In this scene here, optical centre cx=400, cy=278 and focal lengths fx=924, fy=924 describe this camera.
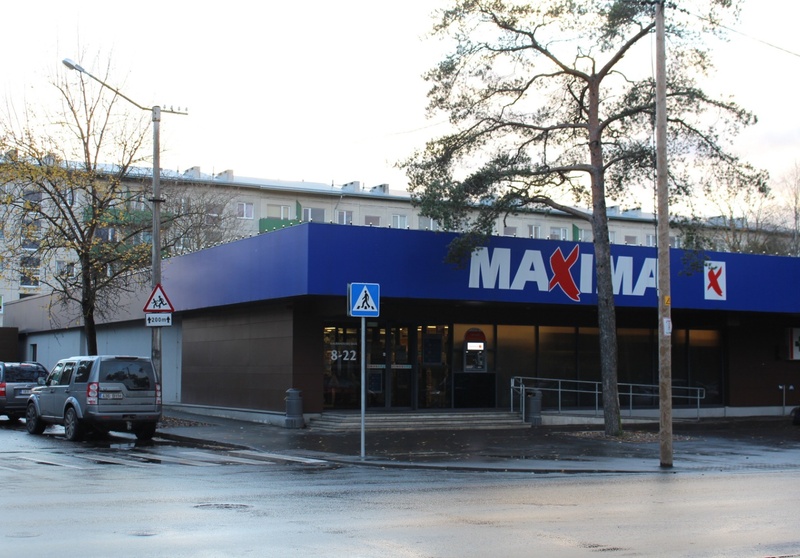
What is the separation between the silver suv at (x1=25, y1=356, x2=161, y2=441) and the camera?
20422 millimetres

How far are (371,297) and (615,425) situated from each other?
345 inches

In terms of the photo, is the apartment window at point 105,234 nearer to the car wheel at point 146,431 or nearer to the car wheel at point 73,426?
the car wheel at point 73,426

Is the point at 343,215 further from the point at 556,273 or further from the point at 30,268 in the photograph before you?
the point at 556,273

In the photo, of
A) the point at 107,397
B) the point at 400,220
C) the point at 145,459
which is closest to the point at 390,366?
the point at 107,397

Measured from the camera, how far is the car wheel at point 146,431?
21188 millimetres

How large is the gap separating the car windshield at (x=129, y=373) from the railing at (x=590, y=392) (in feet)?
35.7

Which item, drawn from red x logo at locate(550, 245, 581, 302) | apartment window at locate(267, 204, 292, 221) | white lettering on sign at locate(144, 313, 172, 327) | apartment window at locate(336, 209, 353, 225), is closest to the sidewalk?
white lettering on sign at locate(144, 313, 172, 327)

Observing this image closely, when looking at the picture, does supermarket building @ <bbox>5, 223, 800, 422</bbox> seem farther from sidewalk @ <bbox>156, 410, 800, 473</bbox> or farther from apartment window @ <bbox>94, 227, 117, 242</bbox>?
sidewalk @ <bbox>156, 410, 800, 473</bbox>

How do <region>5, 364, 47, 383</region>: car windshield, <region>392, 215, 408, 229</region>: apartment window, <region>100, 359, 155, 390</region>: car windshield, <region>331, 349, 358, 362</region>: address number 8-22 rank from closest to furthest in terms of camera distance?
<region>100, 359, 155, 390</region>: car windshield
<region>331, 349, 358, 362</region>: address number 8-22
<region>5, 364, 47, 383</region>: car windshield
<region>392, 215, 408, 229</region>: apartment window

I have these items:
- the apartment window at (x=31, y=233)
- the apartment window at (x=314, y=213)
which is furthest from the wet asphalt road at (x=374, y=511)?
the apartment window at (x=314, y=213)

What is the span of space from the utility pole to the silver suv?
11.1 meters

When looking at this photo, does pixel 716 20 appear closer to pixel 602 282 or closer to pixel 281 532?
pixel 602 282

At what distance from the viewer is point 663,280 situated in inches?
694

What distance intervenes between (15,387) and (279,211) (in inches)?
1807
